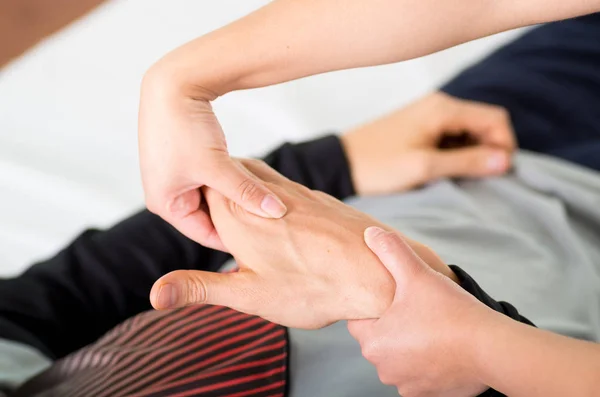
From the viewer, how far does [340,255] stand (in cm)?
33

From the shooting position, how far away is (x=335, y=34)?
12.6 inches

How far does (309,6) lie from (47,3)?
92cm

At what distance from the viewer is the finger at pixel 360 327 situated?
1.06ft

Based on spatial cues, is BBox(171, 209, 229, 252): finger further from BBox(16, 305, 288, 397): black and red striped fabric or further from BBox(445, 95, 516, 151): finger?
BBox(445, 95, 516, 151): finger

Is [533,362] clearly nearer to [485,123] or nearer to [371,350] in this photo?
[371,350]

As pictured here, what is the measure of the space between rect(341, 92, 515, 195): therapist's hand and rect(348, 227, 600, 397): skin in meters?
0.26

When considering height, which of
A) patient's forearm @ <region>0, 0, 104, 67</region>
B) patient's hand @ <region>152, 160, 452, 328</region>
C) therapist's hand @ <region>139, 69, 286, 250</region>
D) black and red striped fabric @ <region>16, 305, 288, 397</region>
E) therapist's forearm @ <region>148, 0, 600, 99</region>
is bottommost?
black and red striped fabric @ <region>16, 305, 288, 397</region>

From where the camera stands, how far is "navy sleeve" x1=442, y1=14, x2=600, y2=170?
24.4 inches

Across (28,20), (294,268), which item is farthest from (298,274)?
(28,20)

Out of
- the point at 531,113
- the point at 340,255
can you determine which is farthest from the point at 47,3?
the point at 340,255

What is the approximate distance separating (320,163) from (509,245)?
0.55 feet

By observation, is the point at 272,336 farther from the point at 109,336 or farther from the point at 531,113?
the point at 531,113

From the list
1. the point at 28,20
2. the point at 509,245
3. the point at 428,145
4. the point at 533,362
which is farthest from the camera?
the point at 28,20

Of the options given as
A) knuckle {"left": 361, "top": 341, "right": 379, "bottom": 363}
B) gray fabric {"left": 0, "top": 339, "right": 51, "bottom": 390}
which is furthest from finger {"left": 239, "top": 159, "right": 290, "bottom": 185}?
gray fabric {"left": 0, "top": 339, "right": 51, "bottom": 390}
